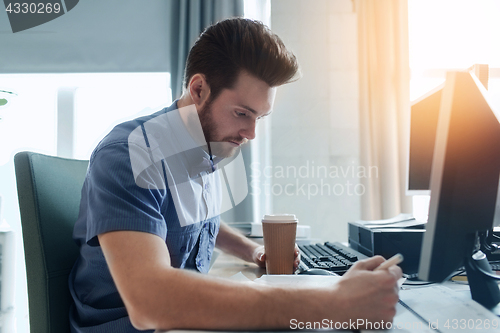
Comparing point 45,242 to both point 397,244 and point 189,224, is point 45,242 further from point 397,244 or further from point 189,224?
point 397,244

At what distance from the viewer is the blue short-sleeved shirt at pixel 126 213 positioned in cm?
56

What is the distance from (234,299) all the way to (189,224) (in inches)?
14.3

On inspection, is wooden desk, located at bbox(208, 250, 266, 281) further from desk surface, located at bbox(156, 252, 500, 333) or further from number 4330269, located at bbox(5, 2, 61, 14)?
number 4330269, located at bbox(5, 2, 61, 14)

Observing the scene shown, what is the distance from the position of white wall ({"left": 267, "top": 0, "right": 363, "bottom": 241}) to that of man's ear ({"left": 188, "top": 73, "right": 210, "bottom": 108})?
46.0 inches

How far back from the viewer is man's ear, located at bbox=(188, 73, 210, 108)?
93 centimetres

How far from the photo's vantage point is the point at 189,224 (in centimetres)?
79

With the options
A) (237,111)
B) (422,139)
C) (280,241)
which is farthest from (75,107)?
(422,139)

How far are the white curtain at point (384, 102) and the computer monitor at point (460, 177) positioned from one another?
1.51 meters

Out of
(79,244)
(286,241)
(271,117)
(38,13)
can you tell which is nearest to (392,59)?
(271,117)

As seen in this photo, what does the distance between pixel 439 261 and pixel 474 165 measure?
0.15m

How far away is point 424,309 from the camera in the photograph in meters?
0.51

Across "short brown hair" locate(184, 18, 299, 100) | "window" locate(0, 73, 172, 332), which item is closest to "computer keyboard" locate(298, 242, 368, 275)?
"short brown hair" locate(184, 18, 299, 100)

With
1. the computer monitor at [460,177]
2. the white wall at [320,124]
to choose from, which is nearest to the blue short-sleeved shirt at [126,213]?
the computer monitor at [460,177]

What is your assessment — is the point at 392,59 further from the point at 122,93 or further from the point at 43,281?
the point at 43,281
